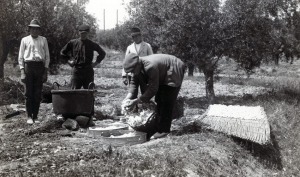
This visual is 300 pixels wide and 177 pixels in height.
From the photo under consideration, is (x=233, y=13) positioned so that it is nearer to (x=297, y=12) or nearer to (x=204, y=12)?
(x=204, y=12)

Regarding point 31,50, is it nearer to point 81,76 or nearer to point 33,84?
point 33,84

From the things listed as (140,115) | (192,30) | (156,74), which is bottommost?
(140,115)

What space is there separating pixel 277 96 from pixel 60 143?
362 inches

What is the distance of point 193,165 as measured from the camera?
560 cm

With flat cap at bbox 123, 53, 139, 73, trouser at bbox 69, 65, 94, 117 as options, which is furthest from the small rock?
flat cap at bbox 123, 53, 139, 73

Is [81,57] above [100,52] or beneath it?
beneath

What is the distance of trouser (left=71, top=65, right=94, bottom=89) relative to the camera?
851 centimetres

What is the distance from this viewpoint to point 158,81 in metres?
6.49

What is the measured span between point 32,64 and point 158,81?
10.9ft

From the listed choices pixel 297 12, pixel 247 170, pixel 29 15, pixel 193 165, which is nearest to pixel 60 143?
pixel 193 165

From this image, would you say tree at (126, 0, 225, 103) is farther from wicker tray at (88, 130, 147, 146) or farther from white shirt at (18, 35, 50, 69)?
wicker tray at (88, 130, 147, 146)

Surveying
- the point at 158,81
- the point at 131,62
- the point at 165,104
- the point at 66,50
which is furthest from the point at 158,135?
the point at 66,50

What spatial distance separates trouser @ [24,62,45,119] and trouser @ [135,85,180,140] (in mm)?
2813

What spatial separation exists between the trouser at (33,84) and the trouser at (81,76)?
73cm
